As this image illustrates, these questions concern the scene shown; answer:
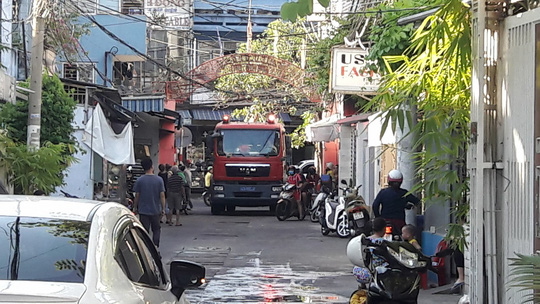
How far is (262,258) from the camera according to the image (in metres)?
16.6

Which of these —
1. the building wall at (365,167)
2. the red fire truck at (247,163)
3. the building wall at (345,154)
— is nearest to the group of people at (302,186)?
the red fire truck at (247,163)

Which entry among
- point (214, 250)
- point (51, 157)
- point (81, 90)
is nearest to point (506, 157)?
point (51, 157)

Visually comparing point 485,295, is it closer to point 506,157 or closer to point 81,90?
point 506,157

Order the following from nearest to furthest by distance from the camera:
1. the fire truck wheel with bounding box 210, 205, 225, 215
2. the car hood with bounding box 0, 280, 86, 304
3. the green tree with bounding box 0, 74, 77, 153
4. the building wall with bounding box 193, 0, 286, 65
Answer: the car hood with bounding box 0, 280, 86, 304
the green tree with bounding box 0, 74, 77, 153
the fire truck wheel with bounding box 210, 205, 225, 215
the building wall with bounding box 193, 0, 286, 65

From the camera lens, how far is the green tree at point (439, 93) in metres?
7.85

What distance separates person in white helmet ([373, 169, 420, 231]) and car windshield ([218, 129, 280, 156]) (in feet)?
47.8

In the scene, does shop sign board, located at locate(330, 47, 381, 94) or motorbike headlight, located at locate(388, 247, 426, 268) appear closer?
motorbike headlight, located at locate(388, 247, 426, 268)

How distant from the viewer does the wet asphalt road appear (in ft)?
40.0

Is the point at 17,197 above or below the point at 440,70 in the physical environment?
below

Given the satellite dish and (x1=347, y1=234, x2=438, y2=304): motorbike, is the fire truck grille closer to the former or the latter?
the satellite dish

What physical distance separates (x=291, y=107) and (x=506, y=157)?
33161 millimetres

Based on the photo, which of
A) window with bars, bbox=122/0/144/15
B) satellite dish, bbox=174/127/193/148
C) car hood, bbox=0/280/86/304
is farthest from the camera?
satellite dish, bbox=174/127/193/148

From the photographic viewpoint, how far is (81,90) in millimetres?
22938

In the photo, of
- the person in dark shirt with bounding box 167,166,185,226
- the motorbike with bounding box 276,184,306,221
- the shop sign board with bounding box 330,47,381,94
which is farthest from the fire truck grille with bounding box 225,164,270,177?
the shop sign board with bounding box 330,47,381,94
